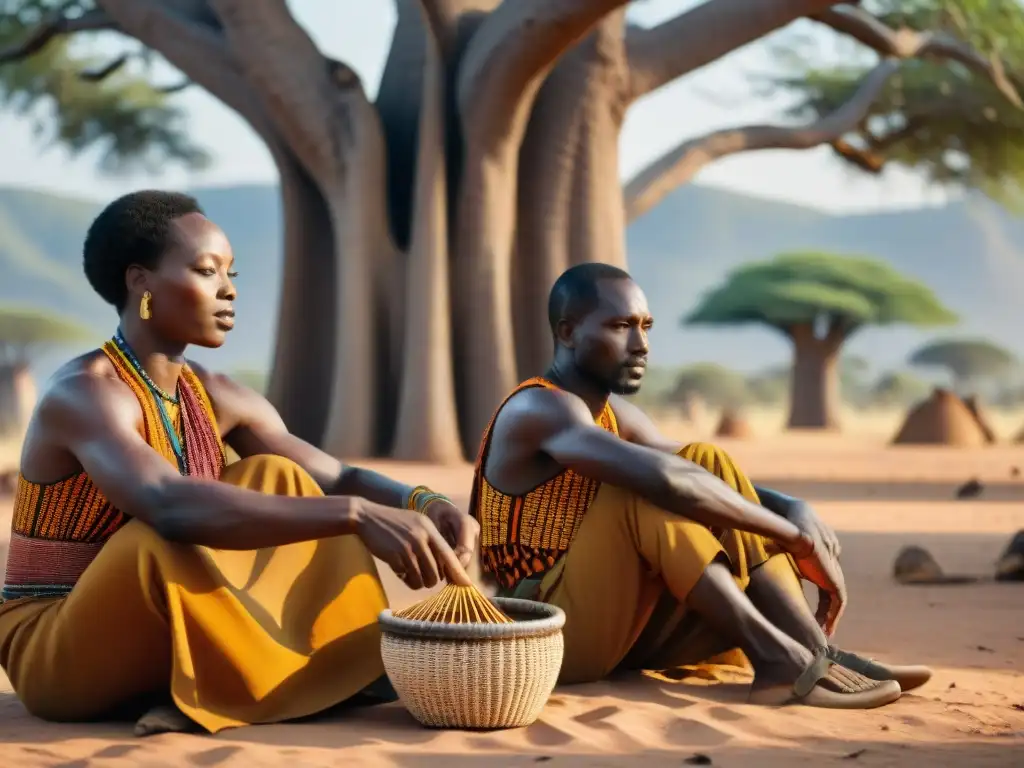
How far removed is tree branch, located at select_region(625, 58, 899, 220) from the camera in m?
15.3

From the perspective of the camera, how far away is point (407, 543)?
334 centimetres

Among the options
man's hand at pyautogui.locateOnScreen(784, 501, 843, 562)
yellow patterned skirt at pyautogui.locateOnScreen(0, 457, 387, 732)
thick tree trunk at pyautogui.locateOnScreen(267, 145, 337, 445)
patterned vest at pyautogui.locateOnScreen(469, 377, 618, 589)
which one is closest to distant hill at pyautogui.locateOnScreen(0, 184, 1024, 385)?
thick tree trunk at pyautogui.locateOnScreen(267, 145, 337, 445)

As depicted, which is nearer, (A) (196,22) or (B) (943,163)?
(A) (196,22)

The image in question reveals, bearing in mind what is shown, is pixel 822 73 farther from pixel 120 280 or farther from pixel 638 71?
pixel 120 280

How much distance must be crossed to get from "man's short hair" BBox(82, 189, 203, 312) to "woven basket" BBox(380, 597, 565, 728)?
1.11m

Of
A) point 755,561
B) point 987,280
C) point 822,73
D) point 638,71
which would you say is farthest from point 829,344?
point 987,280

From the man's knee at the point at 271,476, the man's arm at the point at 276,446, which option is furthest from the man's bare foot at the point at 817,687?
the man's knee at the point at 271,476

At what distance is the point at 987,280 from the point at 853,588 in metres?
115

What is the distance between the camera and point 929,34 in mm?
15922

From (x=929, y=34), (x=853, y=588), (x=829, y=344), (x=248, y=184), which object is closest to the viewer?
(x=853, y=588)

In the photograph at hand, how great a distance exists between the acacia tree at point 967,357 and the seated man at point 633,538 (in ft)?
165

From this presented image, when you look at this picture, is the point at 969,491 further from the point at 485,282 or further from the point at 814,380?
the point at 814,380

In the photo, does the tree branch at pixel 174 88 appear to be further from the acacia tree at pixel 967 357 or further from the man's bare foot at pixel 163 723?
the acacia tree at pixel 967 357

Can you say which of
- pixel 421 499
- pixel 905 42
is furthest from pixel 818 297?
pixel 421 499
